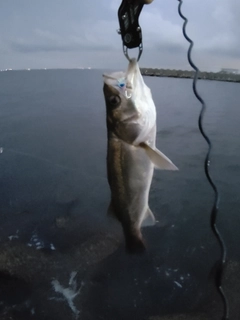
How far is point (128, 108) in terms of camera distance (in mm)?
3436

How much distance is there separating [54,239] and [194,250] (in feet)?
22.6

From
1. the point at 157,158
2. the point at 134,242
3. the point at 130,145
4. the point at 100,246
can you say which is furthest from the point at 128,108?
the point at 100,246

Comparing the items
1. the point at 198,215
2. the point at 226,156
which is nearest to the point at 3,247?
the point at 198,215

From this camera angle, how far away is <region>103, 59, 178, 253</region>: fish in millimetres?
3363

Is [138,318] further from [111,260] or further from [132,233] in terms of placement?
[132,233]

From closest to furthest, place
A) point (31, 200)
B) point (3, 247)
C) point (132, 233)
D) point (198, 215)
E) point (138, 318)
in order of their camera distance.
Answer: point (132, 233) → point (138, 318) → point (3, 247) → point (198, 215) → point (31, 200)

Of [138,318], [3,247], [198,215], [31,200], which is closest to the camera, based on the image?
[138,318]

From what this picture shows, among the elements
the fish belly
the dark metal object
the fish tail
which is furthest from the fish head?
the fish tail

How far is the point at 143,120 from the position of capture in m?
3.40

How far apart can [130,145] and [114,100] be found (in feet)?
1.62

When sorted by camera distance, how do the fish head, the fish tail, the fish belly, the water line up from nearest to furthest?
1. the fish head
2. the fish belly
3. the fish tail
4. the water

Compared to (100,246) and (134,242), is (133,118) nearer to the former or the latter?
(134,242)

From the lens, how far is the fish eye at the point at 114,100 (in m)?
3.41

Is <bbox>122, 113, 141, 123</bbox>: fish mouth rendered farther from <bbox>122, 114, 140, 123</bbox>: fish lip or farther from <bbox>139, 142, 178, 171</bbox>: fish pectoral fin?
<bbox>139, 142, 178, 171</bbox>: fish pectoral fin
